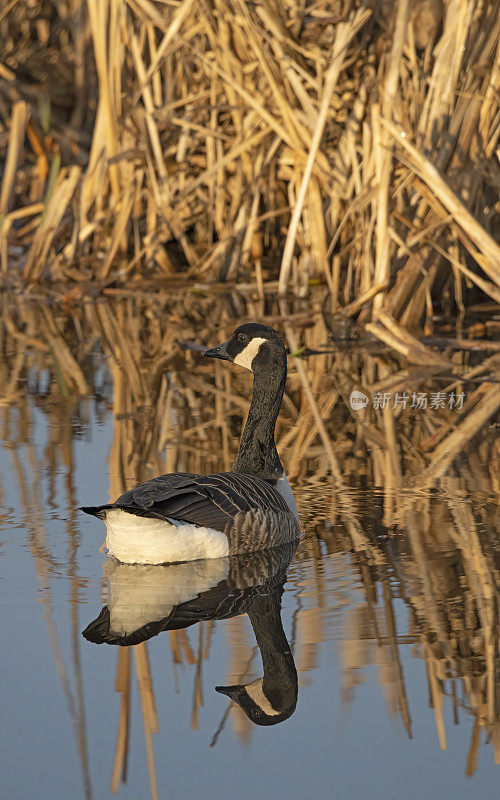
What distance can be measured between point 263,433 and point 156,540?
113cm

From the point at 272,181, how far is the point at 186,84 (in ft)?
4.38

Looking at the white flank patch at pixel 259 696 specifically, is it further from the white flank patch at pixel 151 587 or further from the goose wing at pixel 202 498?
the goose wing at pixel 202 498

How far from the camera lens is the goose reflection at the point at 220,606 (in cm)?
370

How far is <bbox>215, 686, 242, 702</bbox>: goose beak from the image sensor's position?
3.68 m

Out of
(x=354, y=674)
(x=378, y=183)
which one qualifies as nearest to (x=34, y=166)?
(x=378, y=183)

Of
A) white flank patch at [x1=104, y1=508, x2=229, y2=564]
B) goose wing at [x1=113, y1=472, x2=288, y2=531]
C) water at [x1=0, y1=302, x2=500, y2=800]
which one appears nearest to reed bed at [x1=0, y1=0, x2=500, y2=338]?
water at [x1=0, y1=302, x2=500, y2=800]

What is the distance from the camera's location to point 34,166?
14805 millimetres

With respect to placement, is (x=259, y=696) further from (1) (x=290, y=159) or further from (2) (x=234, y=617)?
(1) (x=290, y=159)

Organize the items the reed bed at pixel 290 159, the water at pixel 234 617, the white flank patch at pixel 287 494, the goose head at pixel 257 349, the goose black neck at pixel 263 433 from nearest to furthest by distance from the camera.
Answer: the water at pixel 234 617 < the white flank patch at pixel 287 494 < the goose black neck at pixel 263 433 < the goose head at pixel 257 349 < the reed bed at pixel 290 159

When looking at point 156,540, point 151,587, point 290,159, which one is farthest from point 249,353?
point 290,159

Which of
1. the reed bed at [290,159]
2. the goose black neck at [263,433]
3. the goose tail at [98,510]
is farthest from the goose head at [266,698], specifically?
the reed bed at [290,159]

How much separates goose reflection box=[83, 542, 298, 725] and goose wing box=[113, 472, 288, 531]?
219mm

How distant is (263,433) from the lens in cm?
567

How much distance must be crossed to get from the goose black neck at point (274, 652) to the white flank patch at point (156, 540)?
427mm
